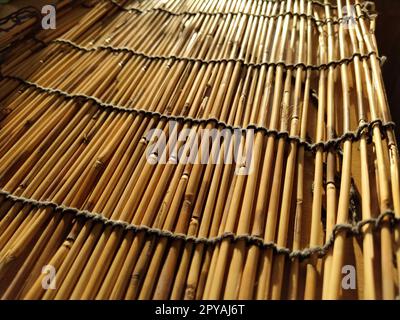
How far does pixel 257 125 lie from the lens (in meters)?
0.56

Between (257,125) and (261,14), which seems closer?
(257,125)

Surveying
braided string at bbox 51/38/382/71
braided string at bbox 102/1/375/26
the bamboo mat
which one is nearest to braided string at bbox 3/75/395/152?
the bamboo mat

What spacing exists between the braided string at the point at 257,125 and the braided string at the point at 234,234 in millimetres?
148

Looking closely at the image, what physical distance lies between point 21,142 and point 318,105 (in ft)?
1.60

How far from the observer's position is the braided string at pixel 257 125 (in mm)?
507

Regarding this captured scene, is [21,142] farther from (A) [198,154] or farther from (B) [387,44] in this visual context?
(B) [387,44]

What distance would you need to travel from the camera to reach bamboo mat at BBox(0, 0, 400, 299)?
1.35ft

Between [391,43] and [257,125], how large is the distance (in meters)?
0.58

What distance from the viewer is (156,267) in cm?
43

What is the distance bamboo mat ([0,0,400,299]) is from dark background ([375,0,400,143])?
0.14 m

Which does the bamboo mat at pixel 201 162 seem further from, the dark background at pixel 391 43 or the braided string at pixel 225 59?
the dark background at pixel 391 43

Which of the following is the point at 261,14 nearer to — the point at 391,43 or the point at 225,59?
the point at 225,59

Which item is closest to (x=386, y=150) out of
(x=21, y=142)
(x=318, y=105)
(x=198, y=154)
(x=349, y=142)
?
(x=349, y=142)

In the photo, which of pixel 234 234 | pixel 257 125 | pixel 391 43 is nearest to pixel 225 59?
pixel 257 125
